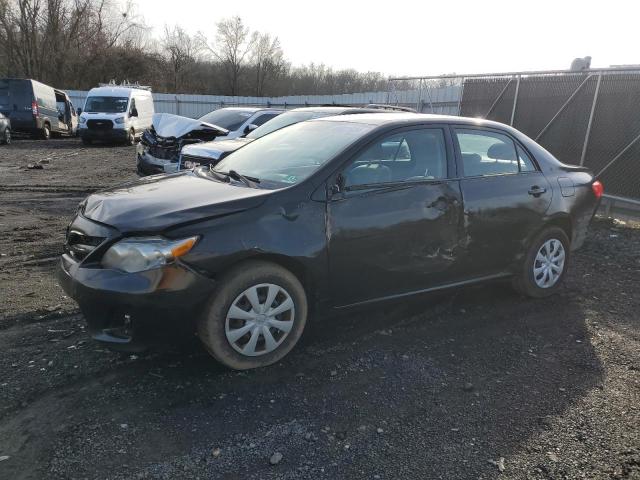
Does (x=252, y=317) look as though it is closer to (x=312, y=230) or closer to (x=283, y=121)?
(x=312, y=230)

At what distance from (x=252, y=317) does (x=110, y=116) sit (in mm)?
19523

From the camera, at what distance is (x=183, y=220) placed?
3141mm

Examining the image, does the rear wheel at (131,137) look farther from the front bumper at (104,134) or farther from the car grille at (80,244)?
the car grille at (80,244)

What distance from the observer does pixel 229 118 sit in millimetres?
11703

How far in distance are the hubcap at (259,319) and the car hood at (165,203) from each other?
568 millimetres

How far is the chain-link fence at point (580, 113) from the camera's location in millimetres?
8867

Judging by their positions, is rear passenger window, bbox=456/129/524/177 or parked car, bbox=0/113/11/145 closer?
rear passenger window, bbox=456/129/524/177

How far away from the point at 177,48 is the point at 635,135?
5121cm

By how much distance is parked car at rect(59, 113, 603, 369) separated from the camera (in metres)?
3.11

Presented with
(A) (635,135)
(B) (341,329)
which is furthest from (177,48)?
(B) (341,329)

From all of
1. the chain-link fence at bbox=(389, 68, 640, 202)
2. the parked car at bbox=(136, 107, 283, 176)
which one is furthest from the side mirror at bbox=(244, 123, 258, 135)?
the chain-link fence at bbox=(389, 68, 640, 202)

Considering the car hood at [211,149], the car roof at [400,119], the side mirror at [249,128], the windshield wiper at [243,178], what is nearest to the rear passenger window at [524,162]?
the car roof at [400,119]

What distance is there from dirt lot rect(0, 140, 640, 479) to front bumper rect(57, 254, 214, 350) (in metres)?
0.26

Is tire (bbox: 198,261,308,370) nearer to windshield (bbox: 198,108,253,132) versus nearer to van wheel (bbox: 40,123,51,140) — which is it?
windshield (bbox: 198,108,253,132)
